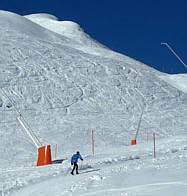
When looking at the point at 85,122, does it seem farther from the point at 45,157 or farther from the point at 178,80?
the point at 178,80

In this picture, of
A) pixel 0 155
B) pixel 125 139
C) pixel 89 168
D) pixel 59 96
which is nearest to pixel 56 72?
pixel 59 96

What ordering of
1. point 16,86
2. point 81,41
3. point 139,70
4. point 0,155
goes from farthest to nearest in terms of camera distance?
point 81,41
point 139,70
point 16,86
point 0,155

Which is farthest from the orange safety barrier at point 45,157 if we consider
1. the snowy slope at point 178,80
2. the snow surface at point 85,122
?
the snowy slope at point 178,80

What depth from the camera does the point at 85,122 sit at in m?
28.1

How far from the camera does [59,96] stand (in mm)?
32281

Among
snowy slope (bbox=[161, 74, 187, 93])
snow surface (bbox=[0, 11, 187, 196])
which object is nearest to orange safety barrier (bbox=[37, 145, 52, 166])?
snow surface (bbox=[0, 11, 187, 196])

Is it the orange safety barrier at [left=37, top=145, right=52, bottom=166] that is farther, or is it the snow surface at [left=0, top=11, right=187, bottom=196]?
the orange safety barrier at [left=37, top=145, right=52, bottom=166]

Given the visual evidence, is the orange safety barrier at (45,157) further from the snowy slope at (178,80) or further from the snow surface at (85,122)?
the snowy slope at (178,80)

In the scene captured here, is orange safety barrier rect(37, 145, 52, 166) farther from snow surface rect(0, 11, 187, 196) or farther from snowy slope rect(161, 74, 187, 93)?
snowy slope rect(161, 74, 187, 93)

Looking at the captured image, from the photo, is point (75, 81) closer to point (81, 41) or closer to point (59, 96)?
point (59, 96)

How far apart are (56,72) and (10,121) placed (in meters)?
10.6

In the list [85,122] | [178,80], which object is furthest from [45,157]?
[178,80]

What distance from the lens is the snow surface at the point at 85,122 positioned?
10.5 metres

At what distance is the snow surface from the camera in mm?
10484
